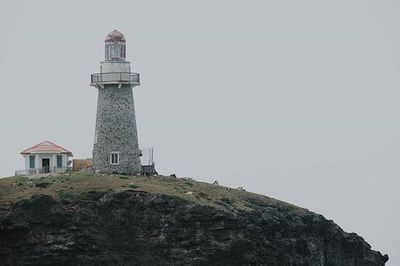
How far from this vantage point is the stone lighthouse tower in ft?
529

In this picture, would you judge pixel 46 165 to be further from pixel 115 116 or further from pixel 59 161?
pixel 115 116

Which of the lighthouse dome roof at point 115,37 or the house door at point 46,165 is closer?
the house door at point 46,165

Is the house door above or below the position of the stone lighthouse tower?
below

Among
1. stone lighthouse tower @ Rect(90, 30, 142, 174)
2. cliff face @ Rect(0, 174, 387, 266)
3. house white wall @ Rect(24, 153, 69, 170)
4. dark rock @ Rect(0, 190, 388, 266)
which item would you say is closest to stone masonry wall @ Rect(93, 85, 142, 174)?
stone lighthouse tower @ Rect(90, 30, 142, 174)

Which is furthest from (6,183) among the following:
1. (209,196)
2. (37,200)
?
(209,196)

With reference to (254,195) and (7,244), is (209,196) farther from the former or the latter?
(7,244)

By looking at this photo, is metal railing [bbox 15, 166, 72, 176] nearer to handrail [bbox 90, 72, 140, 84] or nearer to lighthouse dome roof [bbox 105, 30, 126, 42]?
handrail [bbox 90, 72, 140, 84]

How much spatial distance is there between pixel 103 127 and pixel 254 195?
15.4 meters

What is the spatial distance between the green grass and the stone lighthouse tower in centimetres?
436

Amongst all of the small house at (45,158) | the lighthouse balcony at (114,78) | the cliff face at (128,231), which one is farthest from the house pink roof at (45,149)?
the cliff face at (128,231)

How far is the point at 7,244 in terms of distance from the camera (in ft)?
474

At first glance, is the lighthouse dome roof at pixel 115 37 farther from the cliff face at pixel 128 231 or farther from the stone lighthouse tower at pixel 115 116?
the cliff face at pixel 128 231

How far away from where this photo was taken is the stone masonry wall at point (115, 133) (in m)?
161

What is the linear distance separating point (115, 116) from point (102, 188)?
13894 mm
